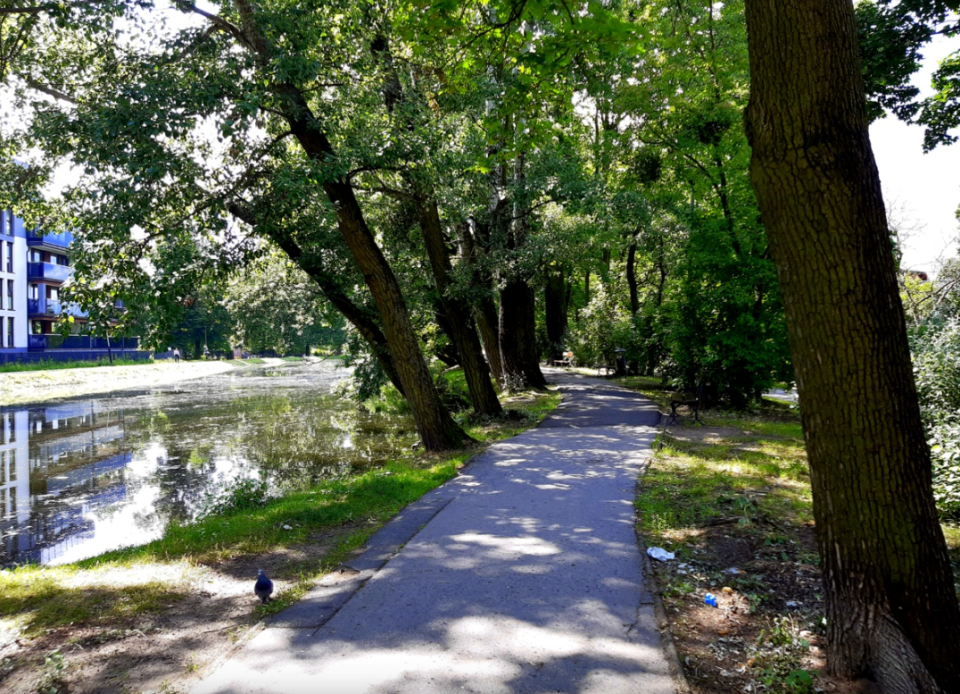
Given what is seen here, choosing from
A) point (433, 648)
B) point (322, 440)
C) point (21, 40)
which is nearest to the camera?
Result: point (433, 648)

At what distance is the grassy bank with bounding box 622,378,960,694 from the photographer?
3781 millimetres

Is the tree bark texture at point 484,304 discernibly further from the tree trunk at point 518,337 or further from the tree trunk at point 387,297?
the tree trunk at point 387,297

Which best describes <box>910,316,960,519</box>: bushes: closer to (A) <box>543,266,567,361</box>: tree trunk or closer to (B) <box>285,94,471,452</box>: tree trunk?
(B) <box>285,94,471,452</box>: tree trunk

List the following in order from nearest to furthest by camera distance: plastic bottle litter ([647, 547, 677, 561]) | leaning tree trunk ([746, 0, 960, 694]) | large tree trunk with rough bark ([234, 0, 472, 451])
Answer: leaning tree trunk ([746, 0, 960, 694]) < plastic bottle litter ([647, 547, 677, 561]) < large tree trunk with rough bark ([234, 0, 472, 451])

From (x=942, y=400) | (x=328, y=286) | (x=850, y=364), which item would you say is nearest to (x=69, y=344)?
(x=328, y=286)

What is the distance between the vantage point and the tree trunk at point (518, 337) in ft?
65.8

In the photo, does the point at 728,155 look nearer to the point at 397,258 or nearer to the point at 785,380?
the point at 785,380

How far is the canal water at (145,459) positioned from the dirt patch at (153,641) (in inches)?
139

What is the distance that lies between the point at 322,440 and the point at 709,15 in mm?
13928

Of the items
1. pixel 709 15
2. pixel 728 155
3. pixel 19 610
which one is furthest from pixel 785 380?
pixel 19 610

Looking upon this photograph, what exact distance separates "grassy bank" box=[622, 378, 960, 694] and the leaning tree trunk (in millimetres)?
475

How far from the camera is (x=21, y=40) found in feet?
32.8

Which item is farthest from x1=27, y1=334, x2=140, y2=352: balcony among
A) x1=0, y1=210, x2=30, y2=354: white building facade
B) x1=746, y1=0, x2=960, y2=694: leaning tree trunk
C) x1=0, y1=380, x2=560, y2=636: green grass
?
x1=746, y1=0, x2=960, y2=694: leaning tree trunk

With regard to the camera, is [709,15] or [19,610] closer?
[19,610]
